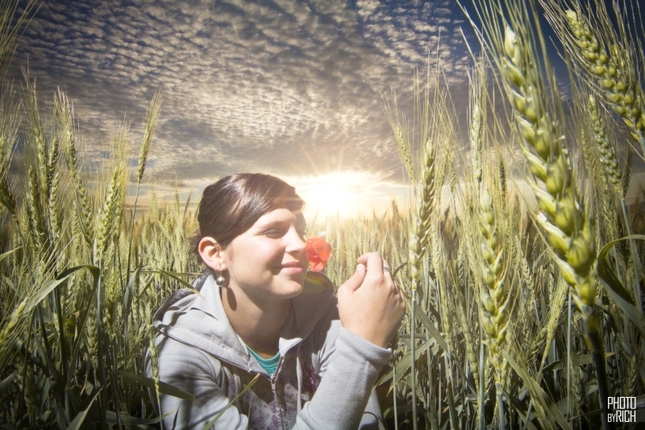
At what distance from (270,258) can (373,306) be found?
0.33 m

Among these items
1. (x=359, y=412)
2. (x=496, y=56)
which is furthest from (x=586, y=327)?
(x=359, y=412)

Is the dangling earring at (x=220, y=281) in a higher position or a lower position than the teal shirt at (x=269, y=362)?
higher

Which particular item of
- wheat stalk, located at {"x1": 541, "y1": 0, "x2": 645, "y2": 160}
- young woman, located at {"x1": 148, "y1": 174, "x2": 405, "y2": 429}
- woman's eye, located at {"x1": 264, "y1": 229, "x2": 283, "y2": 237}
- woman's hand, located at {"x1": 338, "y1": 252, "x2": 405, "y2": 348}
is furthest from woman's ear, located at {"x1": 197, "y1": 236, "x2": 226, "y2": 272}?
wheat stalk, located at {"x1": 541, "y1": 0, "x2": 645, "y2": 160}

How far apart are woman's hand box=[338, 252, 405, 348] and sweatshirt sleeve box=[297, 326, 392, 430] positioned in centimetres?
3

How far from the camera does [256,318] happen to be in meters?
1.17

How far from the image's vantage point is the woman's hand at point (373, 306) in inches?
36.3

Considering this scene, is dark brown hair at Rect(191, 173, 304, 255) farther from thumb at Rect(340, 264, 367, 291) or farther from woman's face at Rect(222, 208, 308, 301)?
thumb at Rect(340, 264, 367, 291)

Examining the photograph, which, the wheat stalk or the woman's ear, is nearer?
the wheat stalk

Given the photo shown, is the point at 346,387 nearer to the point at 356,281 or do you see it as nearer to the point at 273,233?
the point at 356,281

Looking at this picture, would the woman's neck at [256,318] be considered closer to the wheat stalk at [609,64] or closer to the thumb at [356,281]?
the thumb at [356,281]

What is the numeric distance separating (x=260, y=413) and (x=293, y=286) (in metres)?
0.47

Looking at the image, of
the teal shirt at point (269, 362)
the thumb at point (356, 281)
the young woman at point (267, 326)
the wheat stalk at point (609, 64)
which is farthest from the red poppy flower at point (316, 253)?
the wheat stalk at point (609, 64)

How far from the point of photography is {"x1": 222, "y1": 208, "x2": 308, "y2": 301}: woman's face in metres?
1.04

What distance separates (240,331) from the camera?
47.3 inches
